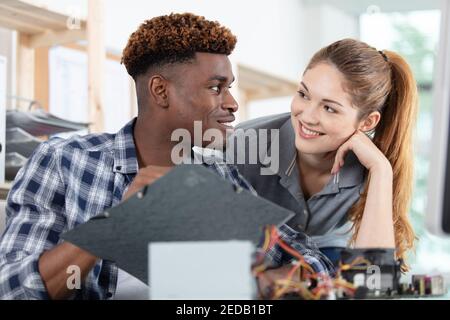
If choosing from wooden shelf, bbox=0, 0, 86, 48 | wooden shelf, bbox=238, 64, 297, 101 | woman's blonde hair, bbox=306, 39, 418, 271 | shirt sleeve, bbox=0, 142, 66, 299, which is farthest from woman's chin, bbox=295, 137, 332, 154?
wooden shelf, bbox=238, 64, 297, 101

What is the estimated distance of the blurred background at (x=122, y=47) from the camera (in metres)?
1.97

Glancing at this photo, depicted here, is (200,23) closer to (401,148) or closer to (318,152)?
(318,152)

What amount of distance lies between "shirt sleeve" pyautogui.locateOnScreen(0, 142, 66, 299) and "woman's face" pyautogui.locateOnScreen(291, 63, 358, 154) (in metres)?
0.53

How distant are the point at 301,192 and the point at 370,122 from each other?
22 cm

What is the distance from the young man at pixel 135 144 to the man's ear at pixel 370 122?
1.26ft

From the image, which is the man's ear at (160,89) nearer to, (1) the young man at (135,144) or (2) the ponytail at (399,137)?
(1) the young man at (135,144)

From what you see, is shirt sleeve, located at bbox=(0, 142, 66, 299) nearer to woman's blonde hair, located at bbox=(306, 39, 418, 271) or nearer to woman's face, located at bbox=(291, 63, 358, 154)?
woman's face, located at bbox=(291, 63, 358, 154)

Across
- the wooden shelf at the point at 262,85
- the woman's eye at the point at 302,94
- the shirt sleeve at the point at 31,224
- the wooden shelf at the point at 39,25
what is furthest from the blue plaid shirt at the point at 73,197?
the wooden shelf at the point at 262,85

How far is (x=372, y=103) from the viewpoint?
1.56 m

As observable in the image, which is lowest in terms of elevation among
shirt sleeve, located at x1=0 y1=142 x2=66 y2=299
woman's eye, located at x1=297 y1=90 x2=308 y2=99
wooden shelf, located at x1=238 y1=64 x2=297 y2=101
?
shirt sleeve, located at x1=0 y1=142 x2=66 y2=299

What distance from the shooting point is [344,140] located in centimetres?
155

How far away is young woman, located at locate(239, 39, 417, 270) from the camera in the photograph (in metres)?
1.51

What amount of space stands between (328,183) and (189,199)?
92 centimetres

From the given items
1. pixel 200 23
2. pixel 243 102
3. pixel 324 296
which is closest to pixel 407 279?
pixel 324 296
